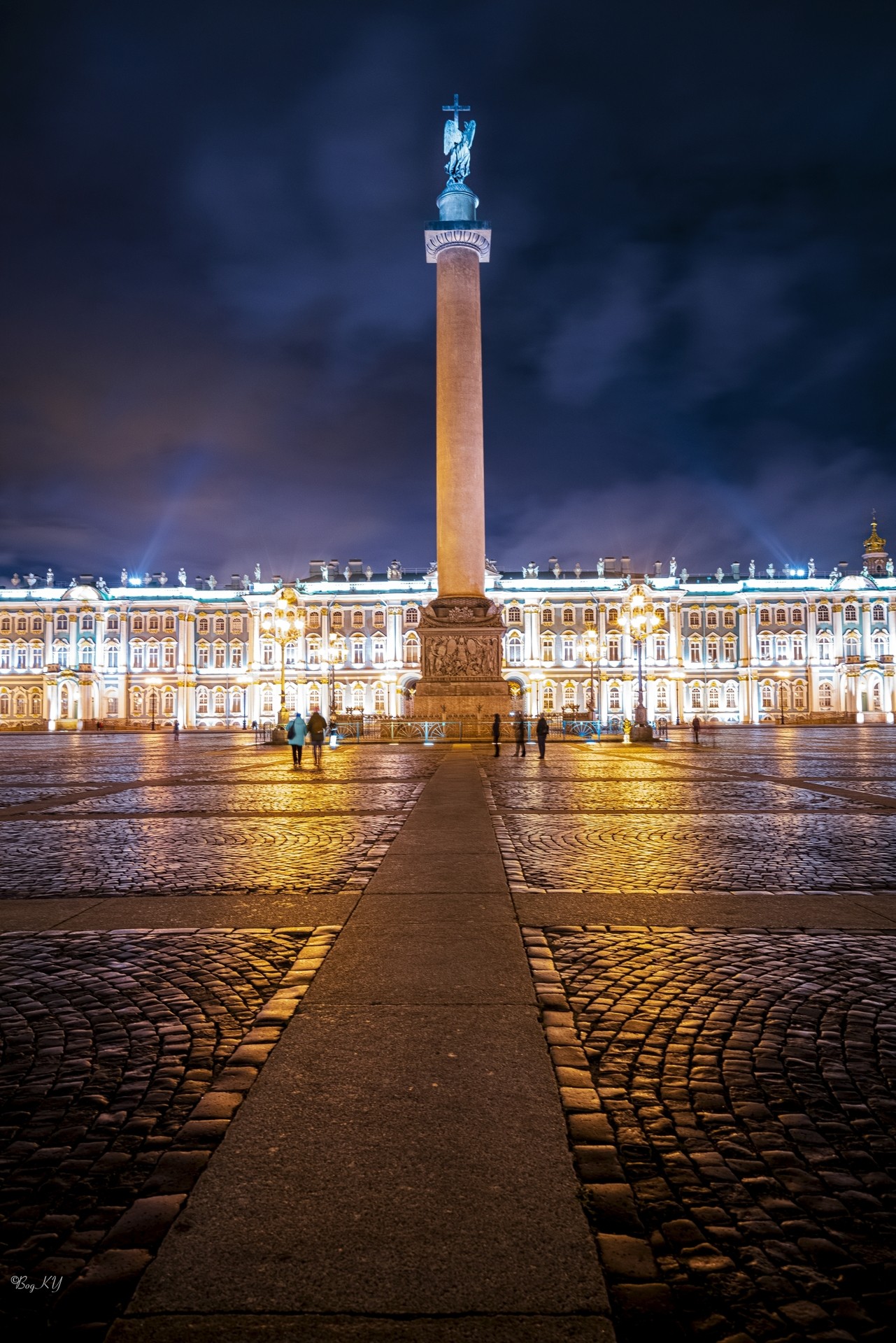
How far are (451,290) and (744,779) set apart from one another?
2713 centimetres

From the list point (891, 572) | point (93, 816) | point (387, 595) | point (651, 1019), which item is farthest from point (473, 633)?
point (891, 572)

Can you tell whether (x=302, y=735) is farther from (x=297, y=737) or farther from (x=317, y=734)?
(x=317, y=734)

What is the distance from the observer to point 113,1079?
10.1 feet

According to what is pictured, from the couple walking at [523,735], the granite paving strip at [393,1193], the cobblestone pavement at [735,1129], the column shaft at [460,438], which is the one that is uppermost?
the column shaft at [460,438]

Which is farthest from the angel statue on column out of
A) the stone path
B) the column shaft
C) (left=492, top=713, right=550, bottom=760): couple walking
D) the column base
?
the stone path

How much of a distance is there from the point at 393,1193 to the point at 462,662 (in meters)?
32.5

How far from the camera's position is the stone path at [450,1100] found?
1.87 metres

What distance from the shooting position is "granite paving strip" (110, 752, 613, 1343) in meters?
1.78

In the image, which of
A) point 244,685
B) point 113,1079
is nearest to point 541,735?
point 113,1079

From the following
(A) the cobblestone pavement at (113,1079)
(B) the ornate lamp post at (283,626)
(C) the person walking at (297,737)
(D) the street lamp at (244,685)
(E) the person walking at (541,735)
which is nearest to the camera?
(A) the cobblestone pavement at (113,1079)

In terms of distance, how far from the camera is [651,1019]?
367cm

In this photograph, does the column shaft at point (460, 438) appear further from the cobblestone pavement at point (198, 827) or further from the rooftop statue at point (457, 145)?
the cobblestone pavement at point (198, 827)

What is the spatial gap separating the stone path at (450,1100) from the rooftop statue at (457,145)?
40729mm

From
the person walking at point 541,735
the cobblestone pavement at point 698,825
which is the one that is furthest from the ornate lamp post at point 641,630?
the cobblestone pavement at point 698,825
